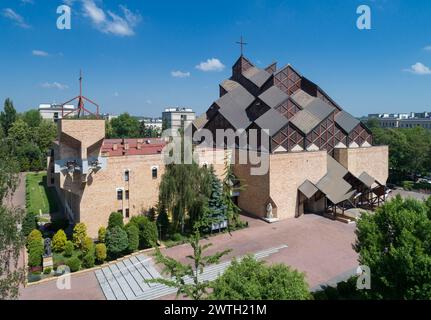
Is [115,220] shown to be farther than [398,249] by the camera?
Yes

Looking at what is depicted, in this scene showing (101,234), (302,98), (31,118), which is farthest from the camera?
(31,118)

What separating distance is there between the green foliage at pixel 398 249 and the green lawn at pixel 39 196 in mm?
24668

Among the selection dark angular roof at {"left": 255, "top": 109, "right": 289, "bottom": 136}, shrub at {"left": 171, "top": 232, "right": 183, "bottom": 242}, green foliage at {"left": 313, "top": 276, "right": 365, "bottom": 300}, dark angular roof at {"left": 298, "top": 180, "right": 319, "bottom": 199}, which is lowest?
green foliage at {"left": 313, "top": 276, "right": 365, "bottom": 300}

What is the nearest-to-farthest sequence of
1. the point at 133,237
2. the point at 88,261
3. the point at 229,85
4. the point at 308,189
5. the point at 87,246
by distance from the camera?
the point at 88,261 → the point at 87,246 → the point at 133,237 → the point at 308,189 → the point at 229,85

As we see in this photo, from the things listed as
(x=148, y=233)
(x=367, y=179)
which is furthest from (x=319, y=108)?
(x=148, y=233)

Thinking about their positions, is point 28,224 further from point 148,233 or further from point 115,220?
point 148,233

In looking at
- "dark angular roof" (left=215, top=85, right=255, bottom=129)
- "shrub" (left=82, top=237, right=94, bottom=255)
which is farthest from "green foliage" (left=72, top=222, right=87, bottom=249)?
"dark angular roof" (left=215, top=85, right=255, bottom=129)

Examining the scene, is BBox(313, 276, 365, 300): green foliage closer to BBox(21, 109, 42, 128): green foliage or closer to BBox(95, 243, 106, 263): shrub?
BBox(95, 243, 106, 263): shrub

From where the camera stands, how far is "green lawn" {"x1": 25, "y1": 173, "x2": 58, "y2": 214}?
28188 mm

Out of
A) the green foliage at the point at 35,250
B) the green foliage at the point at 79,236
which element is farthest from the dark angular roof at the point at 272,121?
the green foliage at the point at 35,250

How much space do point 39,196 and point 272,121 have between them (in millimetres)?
25660

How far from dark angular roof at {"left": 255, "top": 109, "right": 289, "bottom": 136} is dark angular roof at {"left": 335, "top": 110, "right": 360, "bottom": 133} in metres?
7.54

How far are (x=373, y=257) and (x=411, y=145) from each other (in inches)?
1439

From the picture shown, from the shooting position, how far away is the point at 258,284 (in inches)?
341
